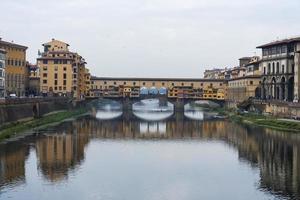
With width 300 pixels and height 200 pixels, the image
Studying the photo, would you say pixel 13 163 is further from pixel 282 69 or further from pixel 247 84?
pixel 247 84

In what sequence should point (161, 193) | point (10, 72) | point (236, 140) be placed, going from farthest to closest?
point (10, 72) < point (236, 140) < point (161, 193)

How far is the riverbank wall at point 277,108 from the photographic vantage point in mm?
62919

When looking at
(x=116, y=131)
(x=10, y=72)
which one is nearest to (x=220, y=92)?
(x=10, y=72)

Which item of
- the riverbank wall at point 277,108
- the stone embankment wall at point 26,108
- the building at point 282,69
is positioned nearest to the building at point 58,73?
the stone embankment wall at point 26,108

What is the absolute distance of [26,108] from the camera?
64.0 metres

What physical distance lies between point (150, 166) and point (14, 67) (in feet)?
178

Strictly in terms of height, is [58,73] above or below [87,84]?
above

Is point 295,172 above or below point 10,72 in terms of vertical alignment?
below

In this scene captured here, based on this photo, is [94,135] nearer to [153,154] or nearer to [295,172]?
[153,154]

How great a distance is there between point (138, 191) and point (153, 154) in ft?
46.7

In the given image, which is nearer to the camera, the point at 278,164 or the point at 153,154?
the point at 278,164

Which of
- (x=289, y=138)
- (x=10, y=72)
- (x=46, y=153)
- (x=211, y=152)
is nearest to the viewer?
(x=46, y=153)

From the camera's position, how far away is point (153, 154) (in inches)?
1667

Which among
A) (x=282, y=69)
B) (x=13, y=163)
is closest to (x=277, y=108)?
(x=282, y=69)
